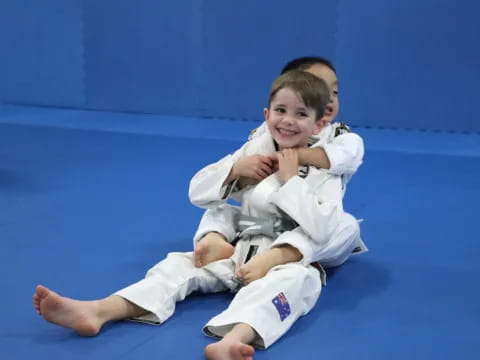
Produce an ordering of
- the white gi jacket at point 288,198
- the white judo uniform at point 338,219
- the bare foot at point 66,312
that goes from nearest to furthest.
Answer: the bare foot at point 66,312, the white gi jacket at point 288,198, the white judo uniform at point 338,219

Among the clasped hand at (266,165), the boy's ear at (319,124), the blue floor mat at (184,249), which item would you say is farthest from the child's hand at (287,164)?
the blue floor mat at (184,249)

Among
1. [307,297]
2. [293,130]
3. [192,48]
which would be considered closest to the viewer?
[307,297]

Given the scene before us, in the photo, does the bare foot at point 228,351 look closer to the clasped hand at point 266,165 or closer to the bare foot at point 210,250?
the bare foot at point 210,250

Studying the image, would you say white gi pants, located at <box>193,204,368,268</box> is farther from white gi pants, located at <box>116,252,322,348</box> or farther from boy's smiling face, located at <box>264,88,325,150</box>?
boy's smiling face, located at <box>264,88,325,150</box>

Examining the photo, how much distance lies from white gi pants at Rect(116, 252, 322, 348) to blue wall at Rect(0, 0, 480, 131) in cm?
444

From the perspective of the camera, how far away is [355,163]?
2824mm

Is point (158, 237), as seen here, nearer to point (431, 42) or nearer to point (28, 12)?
point (431, 42)

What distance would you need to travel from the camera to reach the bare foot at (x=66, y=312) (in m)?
2.19

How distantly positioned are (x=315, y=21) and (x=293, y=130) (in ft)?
14.2

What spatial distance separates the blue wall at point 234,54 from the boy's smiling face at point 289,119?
4195 millimetres

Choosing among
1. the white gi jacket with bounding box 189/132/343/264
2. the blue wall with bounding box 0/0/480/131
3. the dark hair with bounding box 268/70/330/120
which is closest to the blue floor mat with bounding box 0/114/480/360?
the white gi jacket with bounding box 189/132/343/264

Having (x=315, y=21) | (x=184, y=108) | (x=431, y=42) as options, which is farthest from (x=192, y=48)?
(x=431, y=42)

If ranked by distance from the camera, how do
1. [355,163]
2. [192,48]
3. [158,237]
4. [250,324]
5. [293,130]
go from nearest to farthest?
[250,324], [293,130], [355,163], [158,237], [192,48]

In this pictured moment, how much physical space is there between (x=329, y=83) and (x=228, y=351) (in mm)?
1277
